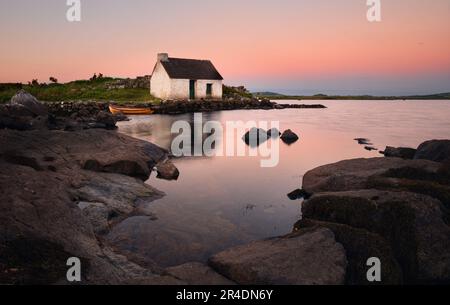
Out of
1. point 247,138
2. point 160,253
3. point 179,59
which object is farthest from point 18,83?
point 160,253

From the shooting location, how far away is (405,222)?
6.42 metres

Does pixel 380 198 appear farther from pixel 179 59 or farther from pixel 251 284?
pixel 179 59

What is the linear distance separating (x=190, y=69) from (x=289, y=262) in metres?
50.8

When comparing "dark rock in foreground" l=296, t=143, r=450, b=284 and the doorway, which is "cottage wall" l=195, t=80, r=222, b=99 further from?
"dark rock in foreground" l=296, t=143, r=450, b=284

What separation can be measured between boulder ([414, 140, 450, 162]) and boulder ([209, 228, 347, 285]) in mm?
8462

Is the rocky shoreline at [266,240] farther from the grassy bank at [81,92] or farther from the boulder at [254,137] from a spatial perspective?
the grassy bank at [81,92]

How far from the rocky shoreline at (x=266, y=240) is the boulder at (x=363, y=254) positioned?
0.05 feet

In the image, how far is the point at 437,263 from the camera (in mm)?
5922

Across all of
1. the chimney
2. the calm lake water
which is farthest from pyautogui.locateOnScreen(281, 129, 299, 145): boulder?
the chimney

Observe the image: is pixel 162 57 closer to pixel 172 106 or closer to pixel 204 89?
pixel 204 89

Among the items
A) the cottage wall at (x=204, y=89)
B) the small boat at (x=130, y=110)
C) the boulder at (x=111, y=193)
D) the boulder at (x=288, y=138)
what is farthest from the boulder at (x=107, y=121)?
the cottage wall at (x=204, y=89)

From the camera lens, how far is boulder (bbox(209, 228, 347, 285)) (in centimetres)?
505

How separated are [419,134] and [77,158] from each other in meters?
28.5

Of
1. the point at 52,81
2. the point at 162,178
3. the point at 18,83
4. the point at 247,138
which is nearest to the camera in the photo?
the point at 162,178
